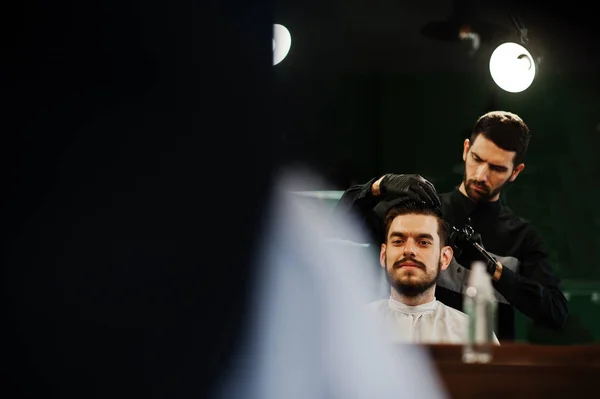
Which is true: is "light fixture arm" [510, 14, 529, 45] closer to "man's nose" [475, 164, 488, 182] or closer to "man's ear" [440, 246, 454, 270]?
"man's nose" [475, 164, 488, 182]

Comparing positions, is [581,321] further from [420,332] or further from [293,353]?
[293,353]

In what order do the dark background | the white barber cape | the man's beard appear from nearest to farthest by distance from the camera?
the dark background, the white barber cape, the man's beard

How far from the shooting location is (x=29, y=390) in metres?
1.24

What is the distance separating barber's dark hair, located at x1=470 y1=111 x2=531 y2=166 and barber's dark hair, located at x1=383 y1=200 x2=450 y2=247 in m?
0.32

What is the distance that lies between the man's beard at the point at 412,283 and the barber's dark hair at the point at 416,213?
0.09 metres

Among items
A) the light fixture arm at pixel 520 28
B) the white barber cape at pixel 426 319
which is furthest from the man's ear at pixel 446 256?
the light fixture arm at pixel 520 28

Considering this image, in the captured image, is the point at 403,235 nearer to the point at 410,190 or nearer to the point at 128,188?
the point at 410,190

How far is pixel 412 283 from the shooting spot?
6.82 ft

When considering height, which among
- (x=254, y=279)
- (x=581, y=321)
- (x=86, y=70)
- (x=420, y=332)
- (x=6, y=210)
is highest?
(x=86, y=70)

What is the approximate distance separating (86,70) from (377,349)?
0.85m

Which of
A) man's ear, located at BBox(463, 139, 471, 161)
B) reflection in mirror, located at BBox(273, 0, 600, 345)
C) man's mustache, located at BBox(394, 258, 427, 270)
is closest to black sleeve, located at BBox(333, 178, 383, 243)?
reflection in mirror, located at BBox(273, 0, 600, 345)

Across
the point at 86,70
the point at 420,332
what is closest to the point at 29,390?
the point at 86,70

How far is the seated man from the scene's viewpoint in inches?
79.5

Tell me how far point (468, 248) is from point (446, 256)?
94mm
